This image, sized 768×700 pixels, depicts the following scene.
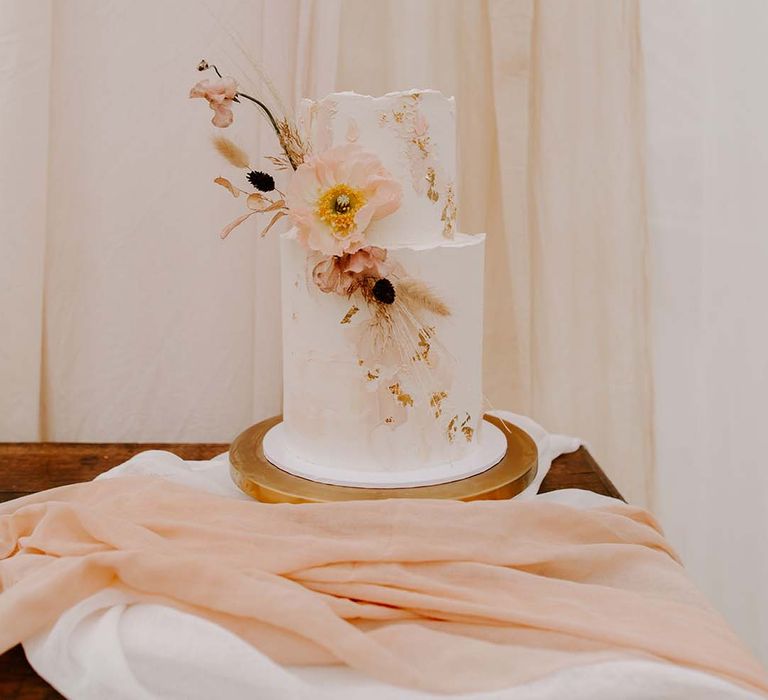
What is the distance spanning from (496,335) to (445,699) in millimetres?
762

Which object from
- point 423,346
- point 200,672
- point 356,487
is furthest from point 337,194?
point 200,672

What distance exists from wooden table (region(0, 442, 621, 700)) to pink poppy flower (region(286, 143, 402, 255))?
40 cm

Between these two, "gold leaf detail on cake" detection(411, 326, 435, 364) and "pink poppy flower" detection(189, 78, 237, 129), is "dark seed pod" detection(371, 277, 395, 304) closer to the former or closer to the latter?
"gold leaf detail on cake" detection(411, 326, 435, 364)

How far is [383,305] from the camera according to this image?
706 millimetres

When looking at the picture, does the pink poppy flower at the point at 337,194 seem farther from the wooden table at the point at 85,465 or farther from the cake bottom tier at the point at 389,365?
the wooden table at the point at 85,465

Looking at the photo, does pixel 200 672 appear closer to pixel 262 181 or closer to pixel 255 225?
pixel 262 181

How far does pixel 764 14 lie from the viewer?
3.35 ft

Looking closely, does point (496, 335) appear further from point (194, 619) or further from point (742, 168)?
point (194, 619)

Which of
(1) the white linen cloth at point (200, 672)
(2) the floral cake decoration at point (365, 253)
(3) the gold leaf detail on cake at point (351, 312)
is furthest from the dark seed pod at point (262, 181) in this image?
(1) the white linen cloth at point (200, 672)

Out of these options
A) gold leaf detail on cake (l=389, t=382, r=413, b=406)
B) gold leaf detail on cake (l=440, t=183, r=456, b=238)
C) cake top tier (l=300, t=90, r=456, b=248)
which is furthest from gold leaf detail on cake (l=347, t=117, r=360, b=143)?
gold leaf detail on cake (l=389, t=382, r=413, b=406)

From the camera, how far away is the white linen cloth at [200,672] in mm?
472

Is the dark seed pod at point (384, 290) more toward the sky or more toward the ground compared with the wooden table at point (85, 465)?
more toward the sky

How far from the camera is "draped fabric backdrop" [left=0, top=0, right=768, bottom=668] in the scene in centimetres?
107

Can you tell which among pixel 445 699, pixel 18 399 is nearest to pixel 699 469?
pixel 445 699
